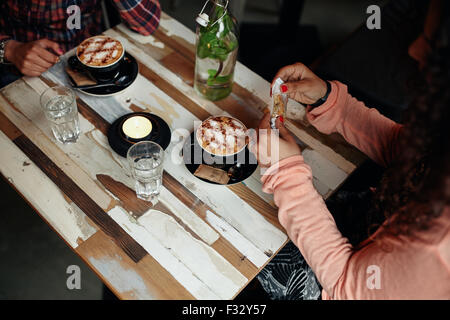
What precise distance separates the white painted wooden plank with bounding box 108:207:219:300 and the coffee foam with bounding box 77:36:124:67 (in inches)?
20.3

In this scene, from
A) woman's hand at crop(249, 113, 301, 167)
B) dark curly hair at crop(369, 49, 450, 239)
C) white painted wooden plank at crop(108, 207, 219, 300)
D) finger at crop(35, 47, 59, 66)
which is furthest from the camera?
finger at crop(35, 47, 59, 66)

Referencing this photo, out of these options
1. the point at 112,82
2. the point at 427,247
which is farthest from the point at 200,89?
the point at 427,247

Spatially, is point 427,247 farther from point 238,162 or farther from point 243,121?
point 243,121

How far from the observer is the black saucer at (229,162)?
114cm

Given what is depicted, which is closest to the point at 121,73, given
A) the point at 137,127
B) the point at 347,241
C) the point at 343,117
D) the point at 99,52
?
the point at 99,52

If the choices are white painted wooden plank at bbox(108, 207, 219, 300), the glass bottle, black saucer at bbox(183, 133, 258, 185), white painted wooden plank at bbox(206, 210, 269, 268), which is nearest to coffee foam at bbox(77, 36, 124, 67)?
the glass bottle

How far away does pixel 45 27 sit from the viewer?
165 cm

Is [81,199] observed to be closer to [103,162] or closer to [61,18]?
[103,162]

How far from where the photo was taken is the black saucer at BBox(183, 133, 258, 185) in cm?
114

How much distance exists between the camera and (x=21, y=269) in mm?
1788

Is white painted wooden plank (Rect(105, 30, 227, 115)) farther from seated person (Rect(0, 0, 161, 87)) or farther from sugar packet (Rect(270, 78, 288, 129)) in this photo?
sugar packet (Rect(270, 78, 288, 129))

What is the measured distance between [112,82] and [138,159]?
1.09 feet

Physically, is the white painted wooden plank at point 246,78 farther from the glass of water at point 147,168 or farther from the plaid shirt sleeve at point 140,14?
the glass of water at point 147,168

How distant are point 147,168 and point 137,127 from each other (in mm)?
226
